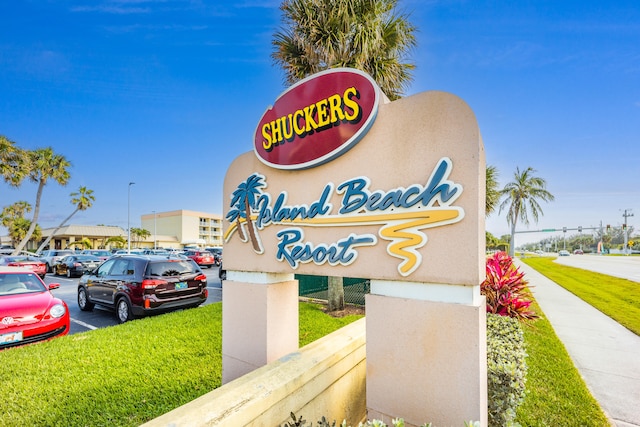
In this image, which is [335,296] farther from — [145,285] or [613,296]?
[613,296]

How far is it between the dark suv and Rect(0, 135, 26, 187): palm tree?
30.9 meters

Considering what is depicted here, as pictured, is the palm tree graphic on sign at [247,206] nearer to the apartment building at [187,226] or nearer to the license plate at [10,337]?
the license plate at [10,337]

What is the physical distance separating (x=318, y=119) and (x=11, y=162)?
40.9m

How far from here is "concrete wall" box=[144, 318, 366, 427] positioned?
87.9 inches

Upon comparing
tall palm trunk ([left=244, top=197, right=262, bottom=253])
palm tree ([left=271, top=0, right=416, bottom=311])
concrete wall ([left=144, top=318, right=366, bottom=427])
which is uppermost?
palm tree ([left=271, top=0, right=416, bottom=311])

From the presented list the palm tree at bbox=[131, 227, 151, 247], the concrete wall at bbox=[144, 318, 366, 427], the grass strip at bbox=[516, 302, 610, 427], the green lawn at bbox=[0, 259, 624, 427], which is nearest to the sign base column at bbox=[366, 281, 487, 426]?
the concrete wall at bbox=[144, 318, 366, 427]

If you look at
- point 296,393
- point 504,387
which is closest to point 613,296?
point 504,387

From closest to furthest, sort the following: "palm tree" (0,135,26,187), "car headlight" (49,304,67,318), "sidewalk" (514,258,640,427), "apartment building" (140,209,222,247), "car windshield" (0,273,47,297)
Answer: "sidewalk" (514,258,640,427) → "car headlight" (49,304,67,318) → "car windshield" (0,273,47,297) → "palm tree" (0,135,26,187) → "apartment building" (140,209,222,247)

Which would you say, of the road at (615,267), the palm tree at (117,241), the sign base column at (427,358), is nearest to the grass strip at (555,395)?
the sign base column at (427,358)

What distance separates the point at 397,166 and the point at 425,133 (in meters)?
0.34

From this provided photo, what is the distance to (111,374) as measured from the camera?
4.84 meters

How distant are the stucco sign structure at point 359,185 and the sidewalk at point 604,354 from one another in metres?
3.54

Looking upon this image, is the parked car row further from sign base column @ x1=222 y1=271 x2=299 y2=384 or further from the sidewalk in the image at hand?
the sidewalk

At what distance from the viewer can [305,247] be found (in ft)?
10.8
